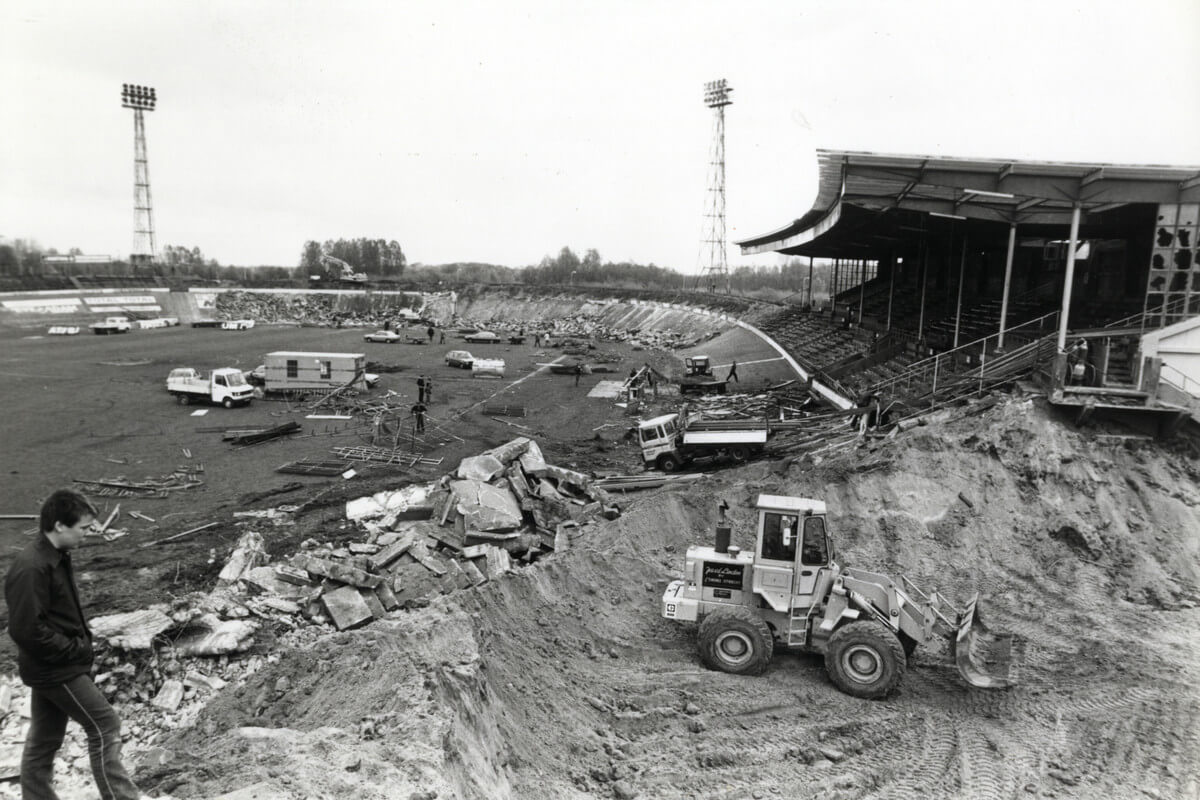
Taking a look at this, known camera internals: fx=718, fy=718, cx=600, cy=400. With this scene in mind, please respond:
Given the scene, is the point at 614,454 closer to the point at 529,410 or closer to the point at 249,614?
the point at 529,410

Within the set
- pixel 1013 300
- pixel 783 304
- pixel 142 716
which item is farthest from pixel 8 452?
pixel 783 304

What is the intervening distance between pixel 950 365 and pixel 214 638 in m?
22.5

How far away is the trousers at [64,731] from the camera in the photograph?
15.9 feet

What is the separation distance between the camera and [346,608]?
1076 centimetres

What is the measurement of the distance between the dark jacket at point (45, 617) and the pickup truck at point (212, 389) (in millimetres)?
28524

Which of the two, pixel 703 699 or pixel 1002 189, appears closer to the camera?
pixel 703 699

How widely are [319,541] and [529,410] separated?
59.1 ft

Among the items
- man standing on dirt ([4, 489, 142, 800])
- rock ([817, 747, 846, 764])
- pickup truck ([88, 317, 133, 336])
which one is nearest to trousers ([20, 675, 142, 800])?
man standing on dirt ([4, 489, 142, 800])

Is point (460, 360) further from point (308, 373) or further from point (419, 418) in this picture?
point (419, 418)

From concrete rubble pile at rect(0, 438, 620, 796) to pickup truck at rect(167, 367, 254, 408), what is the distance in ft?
54.0

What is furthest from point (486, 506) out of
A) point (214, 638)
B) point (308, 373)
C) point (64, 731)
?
point (308, 373)

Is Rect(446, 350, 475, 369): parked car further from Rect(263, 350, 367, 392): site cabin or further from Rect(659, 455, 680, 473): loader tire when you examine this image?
Rect(659, 455, 680, 473): loader tire

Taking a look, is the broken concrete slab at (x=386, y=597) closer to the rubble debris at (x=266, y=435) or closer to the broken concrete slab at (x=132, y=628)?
the broken concrete slab at (x=132, y=628)

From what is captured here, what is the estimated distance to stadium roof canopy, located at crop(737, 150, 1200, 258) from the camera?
60.4ft
